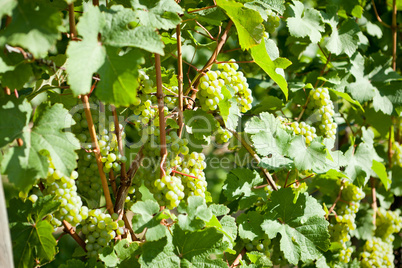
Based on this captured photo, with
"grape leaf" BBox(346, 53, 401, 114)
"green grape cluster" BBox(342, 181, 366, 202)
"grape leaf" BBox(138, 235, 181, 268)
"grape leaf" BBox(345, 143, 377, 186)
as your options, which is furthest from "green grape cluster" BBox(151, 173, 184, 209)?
"grape leaf" BBox(346, 53, 401, 114)

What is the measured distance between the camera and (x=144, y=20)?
128cm

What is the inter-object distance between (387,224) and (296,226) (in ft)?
3.43

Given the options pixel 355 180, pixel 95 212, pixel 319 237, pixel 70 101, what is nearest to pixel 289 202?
pixel 319 237

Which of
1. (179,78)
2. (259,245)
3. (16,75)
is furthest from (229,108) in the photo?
(16,75)

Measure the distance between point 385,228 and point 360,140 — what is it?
0.58 meters

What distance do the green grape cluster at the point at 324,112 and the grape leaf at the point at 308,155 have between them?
0.86ft

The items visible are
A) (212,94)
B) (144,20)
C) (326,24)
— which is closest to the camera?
(144,20)

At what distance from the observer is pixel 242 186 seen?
1890 millimetres

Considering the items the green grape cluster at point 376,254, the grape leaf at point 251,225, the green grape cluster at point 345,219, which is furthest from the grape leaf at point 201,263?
the green grape cluster at point 376,254

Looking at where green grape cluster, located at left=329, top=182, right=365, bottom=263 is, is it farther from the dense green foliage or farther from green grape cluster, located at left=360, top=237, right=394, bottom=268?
green grape cluster, located at left=360, top=237, right=394, bottom=268

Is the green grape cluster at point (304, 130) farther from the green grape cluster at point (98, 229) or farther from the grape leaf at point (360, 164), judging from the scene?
the green grape cluster at point (98, 229)

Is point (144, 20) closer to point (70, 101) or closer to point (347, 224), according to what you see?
point (70, 101)

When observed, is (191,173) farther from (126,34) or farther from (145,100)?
(126,34)

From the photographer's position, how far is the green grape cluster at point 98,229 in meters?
1.42
